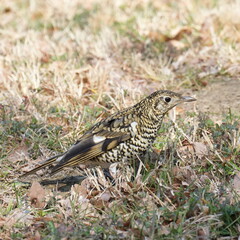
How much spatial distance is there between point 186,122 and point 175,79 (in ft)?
5.77

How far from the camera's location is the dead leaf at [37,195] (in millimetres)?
4902

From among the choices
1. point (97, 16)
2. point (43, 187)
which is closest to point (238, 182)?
point (43, 187)

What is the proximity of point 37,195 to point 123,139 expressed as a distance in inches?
38.0

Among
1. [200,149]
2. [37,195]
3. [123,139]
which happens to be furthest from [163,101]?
[37,195]

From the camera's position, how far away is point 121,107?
693cm

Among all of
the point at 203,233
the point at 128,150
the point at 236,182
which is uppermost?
the point at 128,150

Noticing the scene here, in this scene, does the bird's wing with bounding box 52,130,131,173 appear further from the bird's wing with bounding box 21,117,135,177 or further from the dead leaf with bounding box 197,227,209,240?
the dead leaf with bounding box 197,227,209,240

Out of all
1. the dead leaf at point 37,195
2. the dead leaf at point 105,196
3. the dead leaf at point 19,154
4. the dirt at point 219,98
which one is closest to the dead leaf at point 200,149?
the dirt at point 219,98

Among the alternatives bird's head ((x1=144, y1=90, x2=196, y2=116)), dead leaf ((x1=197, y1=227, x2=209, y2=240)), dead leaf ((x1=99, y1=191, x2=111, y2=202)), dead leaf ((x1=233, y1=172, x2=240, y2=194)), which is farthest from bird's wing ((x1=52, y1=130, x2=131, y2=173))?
dead leaf ((x1=197, y1=227, x2=209, y2=240))

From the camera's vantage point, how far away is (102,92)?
7.36m

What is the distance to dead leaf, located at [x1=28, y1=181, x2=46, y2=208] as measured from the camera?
4.90m

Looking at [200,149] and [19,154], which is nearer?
[200,149]

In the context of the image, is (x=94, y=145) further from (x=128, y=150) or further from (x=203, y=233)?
(x=203, y=233)

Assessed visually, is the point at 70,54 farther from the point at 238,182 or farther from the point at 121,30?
the point at 238,182
